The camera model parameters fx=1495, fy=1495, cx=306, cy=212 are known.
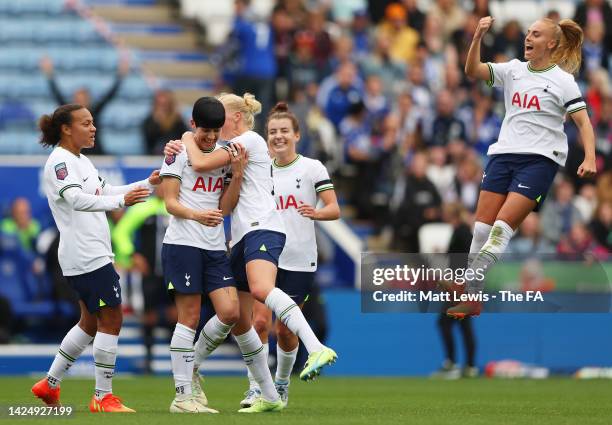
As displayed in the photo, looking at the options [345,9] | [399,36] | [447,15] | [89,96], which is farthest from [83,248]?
[345,9]

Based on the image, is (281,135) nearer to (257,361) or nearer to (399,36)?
(257,361)

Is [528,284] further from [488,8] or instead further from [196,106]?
[196,106]

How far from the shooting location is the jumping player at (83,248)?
471 inches

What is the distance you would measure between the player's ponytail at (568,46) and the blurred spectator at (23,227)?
9.73 metres

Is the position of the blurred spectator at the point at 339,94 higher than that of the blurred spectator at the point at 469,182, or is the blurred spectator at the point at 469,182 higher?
the blurred spectator at the point at 339,94

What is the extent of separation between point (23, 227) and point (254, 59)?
458 centimetres

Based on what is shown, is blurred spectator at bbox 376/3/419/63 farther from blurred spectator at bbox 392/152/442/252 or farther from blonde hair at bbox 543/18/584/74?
blonde hair at bbox 543/18/584/74

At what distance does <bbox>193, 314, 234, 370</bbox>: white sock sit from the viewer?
12016 millimetres

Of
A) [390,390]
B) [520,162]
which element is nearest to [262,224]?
[520,162]

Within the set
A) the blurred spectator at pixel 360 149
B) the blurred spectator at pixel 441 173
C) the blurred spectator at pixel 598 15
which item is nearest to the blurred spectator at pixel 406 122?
the blurred spectator at pixel 441 173

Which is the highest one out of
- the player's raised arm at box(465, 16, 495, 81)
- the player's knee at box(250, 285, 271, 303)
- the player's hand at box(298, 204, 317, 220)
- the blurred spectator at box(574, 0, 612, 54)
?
the blurred spectator at box(574, 0, 612, 54)

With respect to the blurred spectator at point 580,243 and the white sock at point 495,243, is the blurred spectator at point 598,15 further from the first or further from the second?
the white sock at point 495,243

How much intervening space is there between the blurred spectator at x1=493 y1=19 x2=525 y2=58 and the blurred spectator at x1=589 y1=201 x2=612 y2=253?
9.56 ft

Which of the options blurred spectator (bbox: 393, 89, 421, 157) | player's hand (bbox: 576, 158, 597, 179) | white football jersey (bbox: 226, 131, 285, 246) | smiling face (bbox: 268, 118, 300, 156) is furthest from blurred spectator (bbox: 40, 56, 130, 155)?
player's hand (bbox: 576, 158, 597, 179)
